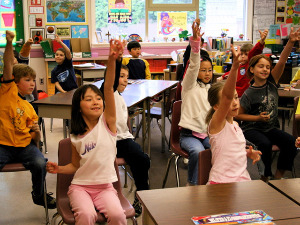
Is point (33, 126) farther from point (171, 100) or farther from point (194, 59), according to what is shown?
point (171, 100)

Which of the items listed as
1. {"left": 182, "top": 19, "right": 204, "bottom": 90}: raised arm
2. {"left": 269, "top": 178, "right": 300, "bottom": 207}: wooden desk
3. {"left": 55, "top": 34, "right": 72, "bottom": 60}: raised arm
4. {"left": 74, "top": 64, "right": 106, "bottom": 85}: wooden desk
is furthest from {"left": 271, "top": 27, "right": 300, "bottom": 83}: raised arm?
{"left": 74, "top": 64, "right": 106, "bottom": 85}: wooden desk

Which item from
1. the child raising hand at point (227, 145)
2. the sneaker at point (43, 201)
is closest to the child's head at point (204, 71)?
the child raising hand at point (227, 145)

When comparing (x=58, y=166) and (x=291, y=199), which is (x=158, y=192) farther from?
(x=58, y=166)

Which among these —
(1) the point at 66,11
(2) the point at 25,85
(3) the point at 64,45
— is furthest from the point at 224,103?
(1) the point at 66,11

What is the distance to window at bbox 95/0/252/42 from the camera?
27.2 feet

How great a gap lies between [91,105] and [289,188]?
1.07 metres

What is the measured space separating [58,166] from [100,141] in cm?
25

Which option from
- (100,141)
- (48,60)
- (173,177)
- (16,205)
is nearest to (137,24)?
(48,60)

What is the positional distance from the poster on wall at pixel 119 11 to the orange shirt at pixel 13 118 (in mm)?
5793

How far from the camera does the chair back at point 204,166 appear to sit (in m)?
2.12

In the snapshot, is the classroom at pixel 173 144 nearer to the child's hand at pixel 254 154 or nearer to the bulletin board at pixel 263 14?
the child's hand at pixel 254 154

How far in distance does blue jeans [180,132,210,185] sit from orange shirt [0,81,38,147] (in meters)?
1.06

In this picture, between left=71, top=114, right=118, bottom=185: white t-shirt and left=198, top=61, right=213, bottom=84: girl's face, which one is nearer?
left=71, top=114, right=118, bottom=185: white t-shirt

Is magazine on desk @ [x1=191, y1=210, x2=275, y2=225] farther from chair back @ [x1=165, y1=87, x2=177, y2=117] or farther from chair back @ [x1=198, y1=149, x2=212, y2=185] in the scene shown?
chair back @ [x1=165, y1=87, x2=177, y2=117]
